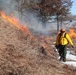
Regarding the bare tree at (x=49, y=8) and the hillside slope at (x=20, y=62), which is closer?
the hillside slope at (x=20, y=62)

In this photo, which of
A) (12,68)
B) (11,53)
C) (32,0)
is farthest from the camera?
(32,0)

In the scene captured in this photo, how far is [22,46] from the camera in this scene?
11.5 meters

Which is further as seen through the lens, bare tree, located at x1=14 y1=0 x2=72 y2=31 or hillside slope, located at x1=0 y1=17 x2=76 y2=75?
bare tree, located at x1=14 y1=0 x2=72 y2=31

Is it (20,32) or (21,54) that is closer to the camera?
(21,54)

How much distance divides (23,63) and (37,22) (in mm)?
42024

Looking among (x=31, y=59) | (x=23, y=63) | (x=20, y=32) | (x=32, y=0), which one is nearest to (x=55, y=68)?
(x=31, y=59)

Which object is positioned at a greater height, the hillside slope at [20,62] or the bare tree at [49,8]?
the bare tree at [49,8]

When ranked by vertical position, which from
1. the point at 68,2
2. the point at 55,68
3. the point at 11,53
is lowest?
the point at 55,68

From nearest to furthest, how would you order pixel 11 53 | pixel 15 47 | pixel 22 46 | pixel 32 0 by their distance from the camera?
pixel 11 53 < pixel 15 47 < pixel 22 46 < pixel 32 0

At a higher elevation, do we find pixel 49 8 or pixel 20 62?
pixel 49 8

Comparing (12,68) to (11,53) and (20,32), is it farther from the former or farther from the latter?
(20,32)

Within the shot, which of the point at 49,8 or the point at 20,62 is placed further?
the point at 49,8

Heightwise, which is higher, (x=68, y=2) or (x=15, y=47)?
(x=68, y=2)

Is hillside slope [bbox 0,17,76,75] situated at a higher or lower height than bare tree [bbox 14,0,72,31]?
lower
